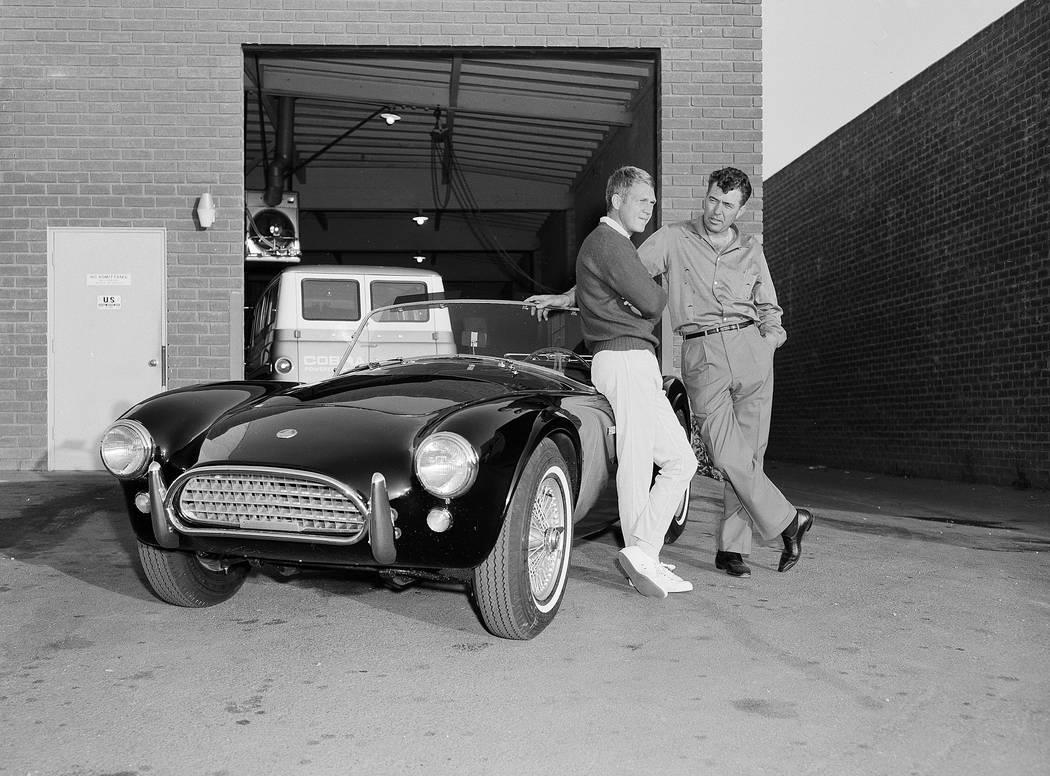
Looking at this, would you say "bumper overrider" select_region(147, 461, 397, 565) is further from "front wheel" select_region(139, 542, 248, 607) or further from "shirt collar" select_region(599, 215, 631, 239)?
"shirt collar" select_region(599, 215, 631, 239)

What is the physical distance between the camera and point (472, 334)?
492cm

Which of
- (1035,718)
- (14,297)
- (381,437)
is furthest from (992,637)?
(14,297)

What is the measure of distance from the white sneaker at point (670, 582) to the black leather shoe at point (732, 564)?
1.63 feet

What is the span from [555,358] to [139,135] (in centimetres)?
573

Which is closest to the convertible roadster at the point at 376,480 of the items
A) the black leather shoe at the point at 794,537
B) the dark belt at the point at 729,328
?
the dark belt at the point at 729,328

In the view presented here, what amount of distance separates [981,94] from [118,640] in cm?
1013

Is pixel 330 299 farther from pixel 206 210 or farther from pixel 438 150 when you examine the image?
pixel 438 150

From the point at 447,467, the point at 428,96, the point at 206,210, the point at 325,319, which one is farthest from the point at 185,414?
the point at 428,96

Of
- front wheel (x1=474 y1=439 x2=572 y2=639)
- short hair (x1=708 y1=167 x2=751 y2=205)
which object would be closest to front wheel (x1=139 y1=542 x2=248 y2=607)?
front wheel (x1=474 y1=439 x2=572 y2=639)

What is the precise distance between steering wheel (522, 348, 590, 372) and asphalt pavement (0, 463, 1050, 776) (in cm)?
96

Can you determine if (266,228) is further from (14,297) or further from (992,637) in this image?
(992,637)

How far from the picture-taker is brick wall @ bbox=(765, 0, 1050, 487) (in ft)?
32.5

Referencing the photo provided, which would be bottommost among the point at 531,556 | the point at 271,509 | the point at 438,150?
the point at 531,556

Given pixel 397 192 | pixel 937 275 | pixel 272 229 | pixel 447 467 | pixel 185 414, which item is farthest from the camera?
pixel 397 192
